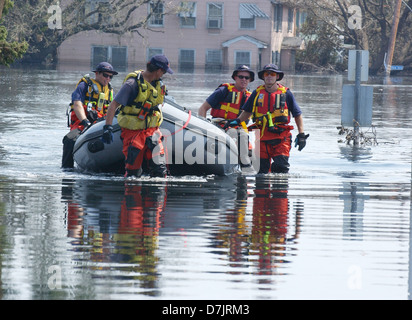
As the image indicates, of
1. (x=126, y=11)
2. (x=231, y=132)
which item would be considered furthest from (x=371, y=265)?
(x=126, y=11)

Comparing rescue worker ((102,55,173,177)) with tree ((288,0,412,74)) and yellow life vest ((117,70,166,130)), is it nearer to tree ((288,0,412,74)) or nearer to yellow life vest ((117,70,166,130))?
yellow life vest ((117,70,166,130))

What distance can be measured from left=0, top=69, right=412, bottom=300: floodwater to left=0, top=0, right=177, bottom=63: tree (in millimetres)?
44430

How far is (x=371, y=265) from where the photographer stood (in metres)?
7.22

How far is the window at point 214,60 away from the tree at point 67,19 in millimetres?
4053

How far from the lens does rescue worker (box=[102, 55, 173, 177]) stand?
1071cm

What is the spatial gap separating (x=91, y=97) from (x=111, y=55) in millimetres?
52805

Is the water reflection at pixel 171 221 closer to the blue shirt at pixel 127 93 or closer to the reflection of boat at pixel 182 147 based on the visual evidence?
the reflection of boat at pixel 182 147

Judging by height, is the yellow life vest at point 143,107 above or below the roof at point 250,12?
below

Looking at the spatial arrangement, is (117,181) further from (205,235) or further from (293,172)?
(205,235)

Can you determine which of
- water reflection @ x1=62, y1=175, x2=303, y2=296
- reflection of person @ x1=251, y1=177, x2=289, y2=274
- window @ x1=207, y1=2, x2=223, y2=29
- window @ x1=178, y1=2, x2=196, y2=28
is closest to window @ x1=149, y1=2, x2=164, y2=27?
window @ x1=178, y1=2, x2=196, y2=28

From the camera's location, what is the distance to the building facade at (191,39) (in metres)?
64.8

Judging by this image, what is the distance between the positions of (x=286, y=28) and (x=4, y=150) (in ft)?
185

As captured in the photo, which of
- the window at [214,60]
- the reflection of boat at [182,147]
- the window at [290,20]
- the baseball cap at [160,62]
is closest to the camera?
the baseball cap at [160,62]

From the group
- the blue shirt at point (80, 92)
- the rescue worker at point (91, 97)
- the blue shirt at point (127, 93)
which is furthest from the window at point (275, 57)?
the blue shirt at point (127, 93)
